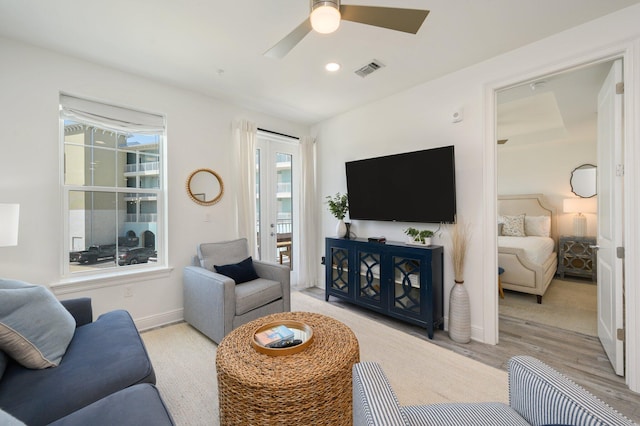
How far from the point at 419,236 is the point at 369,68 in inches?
70.4

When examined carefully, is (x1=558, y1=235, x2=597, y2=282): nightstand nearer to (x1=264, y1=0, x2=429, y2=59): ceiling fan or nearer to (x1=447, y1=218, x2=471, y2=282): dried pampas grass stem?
(x1=447, y1=218, x2=471, y2=282): dried pampas grass stem

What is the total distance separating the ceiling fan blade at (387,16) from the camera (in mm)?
1355

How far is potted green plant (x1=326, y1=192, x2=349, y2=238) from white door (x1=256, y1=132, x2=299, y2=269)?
789 mm

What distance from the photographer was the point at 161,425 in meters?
1.01

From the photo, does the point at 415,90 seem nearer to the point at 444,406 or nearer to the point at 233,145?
the point at 233,145

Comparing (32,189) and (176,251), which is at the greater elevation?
(32,189)

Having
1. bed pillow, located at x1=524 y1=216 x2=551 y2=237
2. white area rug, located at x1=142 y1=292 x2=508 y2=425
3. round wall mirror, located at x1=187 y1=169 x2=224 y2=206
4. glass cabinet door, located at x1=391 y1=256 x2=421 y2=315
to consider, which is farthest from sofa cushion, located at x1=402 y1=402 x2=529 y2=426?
bed pillow, located at x1=524 y1=216 x2=551 y2=237

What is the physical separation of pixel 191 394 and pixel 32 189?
2145 millimetres

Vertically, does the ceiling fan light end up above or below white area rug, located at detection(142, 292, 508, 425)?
above

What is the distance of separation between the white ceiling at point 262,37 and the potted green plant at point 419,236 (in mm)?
1624

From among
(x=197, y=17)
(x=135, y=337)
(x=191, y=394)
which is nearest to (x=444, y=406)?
(x=191, y=394)

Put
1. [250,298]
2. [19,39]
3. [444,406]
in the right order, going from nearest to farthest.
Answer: [444,406], [19,39], [250,298]

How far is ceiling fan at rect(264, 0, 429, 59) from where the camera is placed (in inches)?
50.8

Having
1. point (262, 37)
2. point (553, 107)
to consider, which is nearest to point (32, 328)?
point (262, 37)
